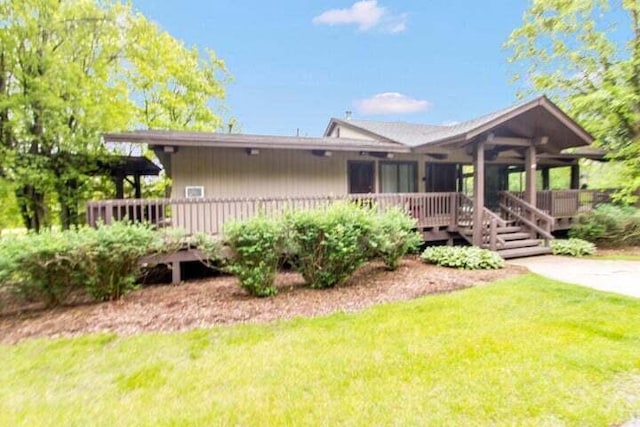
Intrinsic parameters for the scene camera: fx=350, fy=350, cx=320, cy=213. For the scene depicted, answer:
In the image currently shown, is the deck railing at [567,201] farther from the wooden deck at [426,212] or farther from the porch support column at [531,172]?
the porch support column at [531,172]

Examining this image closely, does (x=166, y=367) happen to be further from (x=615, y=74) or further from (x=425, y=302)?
(x=615, y=74)

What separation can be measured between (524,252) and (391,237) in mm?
4780

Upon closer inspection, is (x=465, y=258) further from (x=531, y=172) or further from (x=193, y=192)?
(x=193, y=192)

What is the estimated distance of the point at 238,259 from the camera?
19.4 ft

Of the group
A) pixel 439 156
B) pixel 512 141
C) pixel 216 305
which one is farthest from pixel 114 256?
pixel 512 141

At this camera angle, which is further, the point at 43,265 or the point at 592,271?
the point at 592,271

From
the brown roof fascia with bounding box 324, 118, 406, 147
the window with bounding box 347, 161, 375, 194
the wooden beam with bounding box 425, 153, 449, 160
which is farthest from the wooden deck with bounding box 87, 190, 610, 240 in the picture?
the wooden beam with bounding box 425, 153, 449, 160

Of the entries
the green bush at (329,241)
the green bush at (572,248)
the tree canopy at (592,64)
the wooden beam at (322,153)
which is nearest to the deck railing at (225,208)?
the green bush at (329,241)

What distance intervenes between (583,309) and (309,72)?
30059 mm

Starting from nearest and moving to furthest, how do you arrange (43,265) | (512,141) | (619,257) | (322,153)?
1. (43,265)
2. (619,257)
3. (322,153)
4. (512,141)

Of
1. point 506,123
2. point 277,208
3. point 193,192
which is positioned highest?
point 506,123

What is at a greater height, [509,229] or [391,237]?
[391,237]

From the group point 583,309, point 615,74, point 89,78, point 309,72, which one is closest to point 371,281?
point 583,309

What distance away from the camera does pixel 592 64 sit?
15.3 metres
